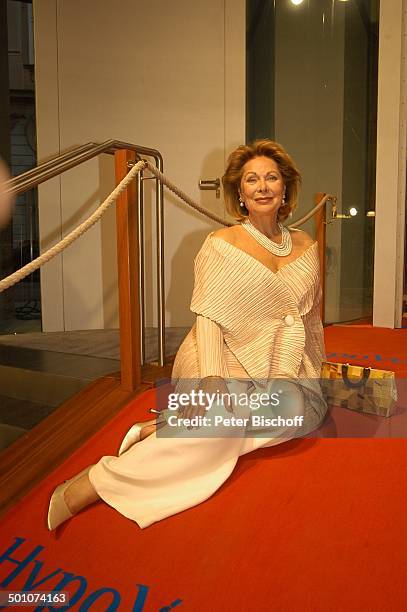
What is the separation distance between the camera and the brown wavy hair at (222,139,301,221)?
82.1 inches

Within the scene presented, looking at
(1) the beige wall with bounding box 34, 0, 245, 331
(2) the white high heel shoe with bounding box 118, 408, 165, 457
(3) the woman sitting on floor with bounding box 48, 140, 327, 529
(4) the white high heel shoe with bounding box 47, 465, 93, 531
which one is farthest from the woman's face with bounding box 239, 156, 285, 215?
(1) the beige wall with bounding box 34, 0, 245, 331

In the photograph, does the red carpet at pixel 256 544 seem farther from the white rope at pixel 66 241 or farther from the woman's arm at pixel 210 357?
the white rope at pixel 66 241

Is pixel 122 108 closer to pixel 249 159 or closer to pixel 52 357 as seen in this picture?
pixel 52 357

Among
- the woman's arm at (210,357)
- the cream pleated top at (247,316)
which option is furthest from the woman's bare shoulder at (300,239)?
the woman's arm at (210,357)

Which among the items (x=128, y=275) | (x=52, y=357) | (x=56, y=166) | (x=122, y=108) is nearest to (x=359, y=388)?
(x=128, y=275)

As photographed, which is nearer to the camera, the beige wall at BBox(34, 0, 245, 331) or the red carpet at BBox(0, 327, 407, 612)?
the red carpet at BBox(0, 327, 407, 612)

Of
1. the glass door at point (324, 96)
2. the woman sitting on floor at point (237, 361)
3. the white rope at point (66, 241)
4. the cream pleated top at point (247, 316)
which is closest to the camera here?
the white rope at point (66, 241)

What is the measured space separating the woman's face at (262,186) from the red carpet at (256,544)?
83 centimetres

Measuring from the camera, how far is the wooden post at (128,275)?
2.37 metres

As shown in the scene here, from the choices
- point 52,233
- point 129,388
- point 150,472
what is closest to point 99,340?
point 52,233

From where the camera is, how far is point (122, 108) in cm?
446

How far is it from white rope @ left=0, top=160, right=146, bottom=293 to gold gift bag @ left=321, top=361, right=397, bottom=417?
3.38 ft

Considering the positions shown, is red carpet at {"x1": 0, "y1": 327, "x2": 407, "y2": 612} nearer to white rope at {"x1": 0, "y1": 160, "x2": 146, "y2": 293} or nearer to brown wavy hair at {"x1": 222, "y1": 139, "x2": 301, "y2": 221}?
white rope at {"x1": 0, "y1": 160, "x2": 146, "y2": 293}

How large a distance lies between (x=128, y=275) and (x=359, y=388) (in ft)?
3.33
